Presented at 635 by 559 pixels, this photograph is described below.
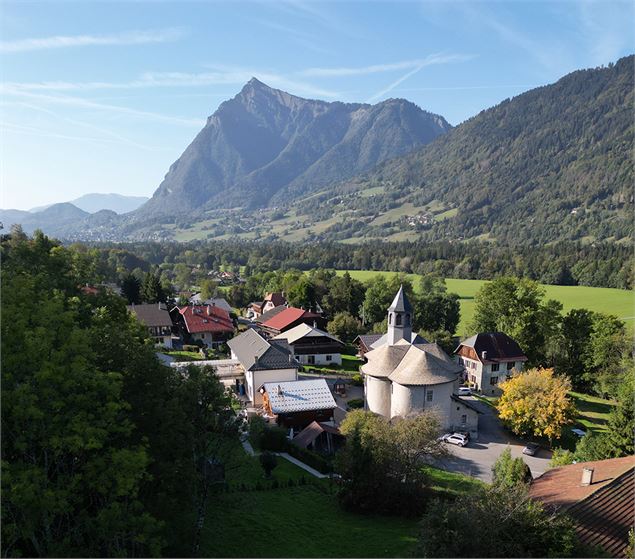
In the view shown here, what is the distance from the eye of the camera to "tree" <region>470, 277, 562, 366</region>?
2244 inches

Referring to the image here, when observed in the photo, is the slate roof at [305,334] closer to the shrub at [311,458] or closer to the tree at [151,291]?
the shrub at [311,458]

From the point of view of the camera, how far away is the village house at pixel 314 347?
59.9m

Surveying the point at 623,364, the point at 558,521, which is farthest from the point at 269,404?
the point at 623,364

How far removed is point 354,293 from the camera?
84.7 meters

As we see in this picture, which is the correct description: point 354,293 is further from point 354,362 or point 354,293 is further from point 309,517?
point 309,517

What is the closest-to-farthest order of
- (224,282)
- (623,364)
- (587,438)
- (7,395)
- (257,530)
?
(7,395) → (257,530) → (587,438) → (623,364) → (224,282)

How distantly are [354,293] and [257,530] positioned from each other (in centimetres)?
6407

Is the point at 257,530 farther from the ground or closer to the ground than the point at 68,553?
closer to the ground

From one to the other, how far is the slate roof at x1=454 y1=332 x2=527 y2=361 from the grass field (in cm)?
2400

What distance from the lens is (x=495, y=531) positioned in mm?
15664

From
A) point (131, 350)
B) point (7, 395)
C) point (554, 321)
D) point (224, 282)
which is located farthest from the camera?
point (224, 282)

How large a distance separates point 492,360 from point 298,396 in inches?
952

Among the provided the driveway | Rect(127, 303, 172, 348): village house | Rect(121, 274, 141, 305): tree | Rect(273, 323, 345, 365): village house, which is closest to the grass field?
Rect(273, 323, 345, 365): village house

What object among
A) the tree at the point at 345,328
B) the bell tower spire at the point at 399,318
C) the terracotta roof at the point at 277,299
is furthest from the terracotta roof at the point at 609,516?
the terracotta roof at the point at 277,299
